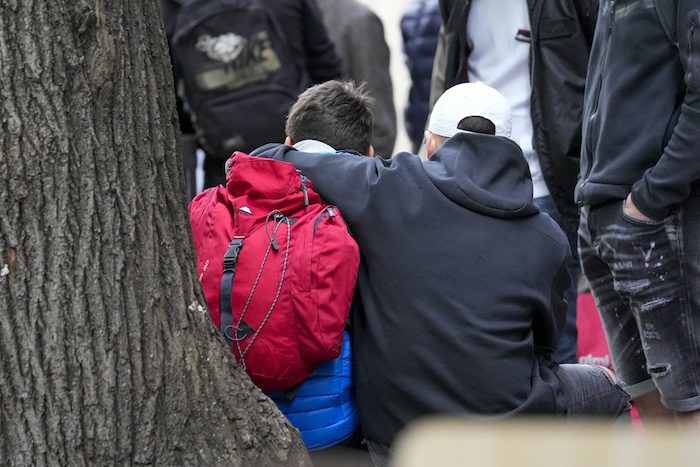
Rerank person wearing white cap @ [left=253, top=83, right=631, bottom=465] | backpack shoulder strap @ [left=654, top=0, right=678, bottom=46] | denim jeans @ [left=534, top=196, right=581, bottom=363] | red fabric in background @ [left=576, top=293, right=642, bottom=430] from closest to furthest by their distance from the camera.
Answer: person wearing white cap @ [left=253, top=83, right=631, bottom=465]
backpack shoulder strap @ [left=654, top=0, right=678, bottom=46]
denim jeans @ [left=534, top=196, right=581, bottom=363]
red fabric in background @ [left=576, top=293, right=642, bottom=430]

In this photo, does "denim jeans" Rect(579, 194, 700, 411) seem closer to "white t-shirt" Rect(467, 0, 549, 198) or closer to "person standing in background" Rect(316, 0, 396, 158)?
"white t-shirt" Rect(467, 0, 549, 198)

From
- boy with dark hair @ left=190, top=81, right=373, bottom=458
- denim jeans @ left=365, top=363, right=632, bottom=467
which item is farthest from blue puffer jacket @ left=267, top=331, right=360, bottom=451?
denim jeans @ left=365, top=363, right=632, bottom=467

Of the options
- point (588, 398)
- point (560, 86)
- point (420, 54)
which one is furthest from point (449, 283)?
point (420, 54)

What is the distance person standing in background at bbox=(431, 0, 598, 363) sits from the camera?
3.69 meters

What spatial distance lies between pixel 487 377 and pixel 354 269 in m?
0.45

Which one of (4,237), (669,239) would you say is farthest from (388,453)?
(4,237)

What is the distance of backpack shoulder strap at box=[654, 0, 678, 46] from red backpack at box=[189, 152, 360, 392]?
1106 millimetres

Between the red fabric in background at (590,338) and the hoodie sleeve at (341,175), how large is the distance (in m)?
2.26

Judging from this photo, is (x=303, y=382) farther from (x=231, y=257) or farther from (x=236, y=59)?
(x=236, y=59)

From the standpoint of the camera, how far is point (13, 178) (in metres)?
1.89

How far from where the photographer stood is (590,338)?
15.0 feet

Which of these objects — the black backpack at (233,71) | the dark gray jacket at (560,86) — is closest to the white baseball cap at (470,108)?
the dark gray jacket at (560,86)

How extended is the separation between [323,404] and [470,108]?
0.97m

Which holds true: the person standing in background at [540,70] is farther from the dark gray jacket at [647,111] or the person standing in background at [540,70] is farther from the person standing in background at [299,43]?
the dark gray jacket at [647,111]
